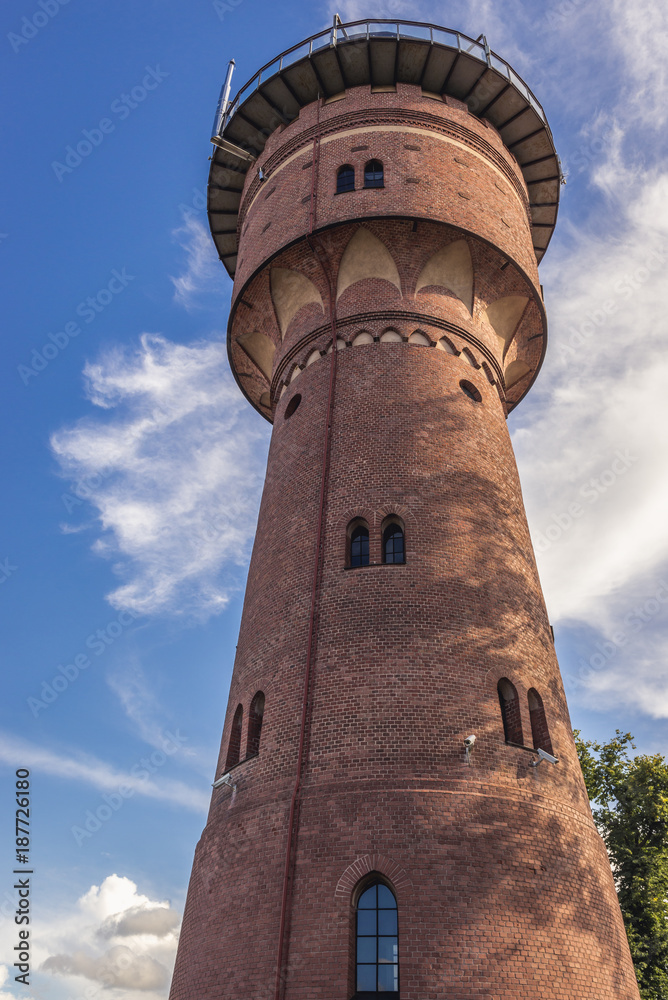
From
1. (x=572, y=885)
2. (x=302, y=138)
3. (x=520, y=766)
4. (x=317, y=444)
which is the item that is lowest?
(x=572, y=885)

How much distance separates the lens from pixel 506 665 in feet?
39.4

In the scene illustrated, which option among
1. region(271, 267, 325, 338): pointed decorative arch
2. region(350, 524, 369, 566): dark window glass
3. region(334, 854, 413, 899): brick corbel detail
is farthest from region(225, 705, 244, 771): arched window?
region(271, 267, 325, 338): pointed decorative arch

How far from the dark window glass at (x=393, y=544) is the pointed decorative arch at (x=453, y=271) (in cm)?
558

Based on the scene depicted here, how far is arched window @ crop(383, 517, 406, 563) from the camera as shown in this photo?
13.0 meters

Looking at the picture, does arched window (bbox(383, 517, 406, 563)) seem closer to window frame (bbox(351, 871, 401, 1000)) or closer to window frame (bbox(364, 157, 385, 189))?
window frame (bbox(351, 871, 401, 1000))

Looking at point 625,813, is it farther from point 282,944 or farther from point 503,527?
point 282,944

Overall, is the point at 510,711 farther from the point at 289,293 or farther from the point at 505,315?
the point at 289,293

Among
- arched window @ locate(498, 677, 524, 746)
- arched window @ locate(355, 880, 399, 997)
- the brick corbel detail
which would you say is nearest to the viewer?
arched window @ locate(355, 880, 399, 997)

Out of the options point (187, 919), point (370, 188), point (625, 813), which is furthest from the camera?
point (625, 813)

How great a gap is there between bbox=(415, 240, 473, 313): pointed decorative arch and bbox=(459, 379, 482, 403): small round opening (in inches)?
73.2

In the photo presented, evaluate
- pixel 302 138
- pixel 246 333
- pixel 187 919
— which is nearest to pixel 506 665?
pixel 187 919

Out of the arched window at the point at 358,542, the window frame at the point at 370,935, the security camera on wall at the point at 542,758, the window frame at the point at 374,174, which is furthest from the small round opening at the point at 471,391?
the window frame at the point at 370,935

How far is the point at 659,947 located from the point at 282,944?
44.2ft

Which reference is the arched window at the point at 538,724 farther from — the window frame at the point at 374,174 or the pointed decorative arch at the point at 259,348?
the window frame at the point at 374,174
